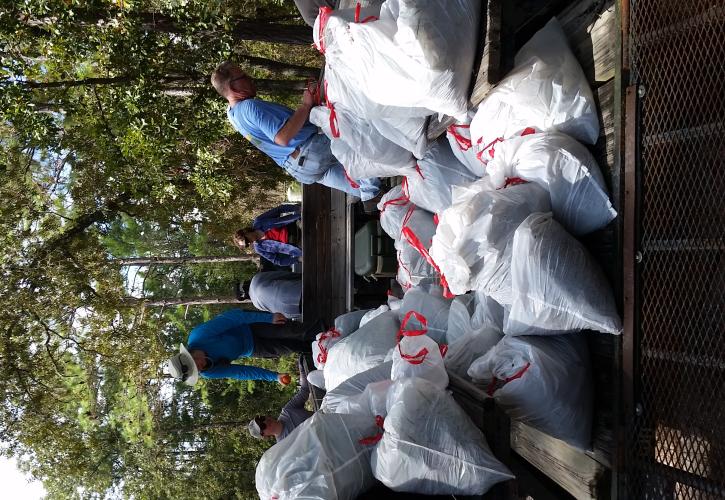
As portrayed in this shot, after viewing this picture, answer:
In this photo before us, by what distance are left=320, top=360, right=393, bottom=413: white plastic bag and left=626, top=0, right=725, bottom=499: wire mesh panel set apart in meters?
1.41

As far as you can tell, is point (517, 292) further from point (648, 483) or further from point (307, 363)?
point (307, 363)

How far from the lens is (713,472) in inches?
64.9

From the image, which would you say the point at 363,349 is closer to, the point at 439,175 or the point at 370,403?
the point at 370,403

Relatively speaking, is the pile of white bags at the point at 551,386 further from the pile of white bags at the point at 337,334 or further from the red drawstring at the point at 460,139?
the pile of white bags at the point at 337,334

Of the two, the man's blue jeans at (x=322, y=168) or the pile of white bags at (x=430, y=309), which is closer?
the pile of white bags at (x=430, y=309)

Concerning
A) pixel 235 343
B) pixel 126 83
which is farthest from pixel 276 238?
pixel 126 83

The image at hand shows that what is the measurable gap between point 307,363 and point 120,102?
3150 millimetres

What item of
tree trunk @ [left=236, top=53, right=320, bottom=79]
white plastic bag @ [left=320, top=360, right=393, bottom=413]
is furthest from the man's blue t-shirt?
tree trunk @ [left=236, top=53, right=320, bottom=79]

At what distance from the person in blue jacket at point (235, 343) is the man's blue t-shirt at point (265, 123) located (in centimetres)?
193

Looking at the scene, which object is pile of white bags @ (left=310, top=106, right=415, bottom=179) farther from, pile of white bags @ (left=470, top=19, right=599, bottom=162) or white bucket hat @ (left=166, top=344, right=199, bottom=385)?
white bucket hat @ (left=166, top=344, right=199, bottom=385)

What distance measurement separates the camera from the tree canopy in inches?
192

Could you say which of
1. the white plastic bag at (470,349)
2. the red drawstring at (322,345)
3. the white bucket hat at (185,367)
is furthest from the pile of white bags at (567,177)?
the white bucket hat at (185,367)

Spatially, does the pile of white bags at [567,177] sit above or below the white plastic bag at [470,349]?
above

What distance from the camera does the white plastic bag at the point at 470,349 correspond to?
2.70 meters
